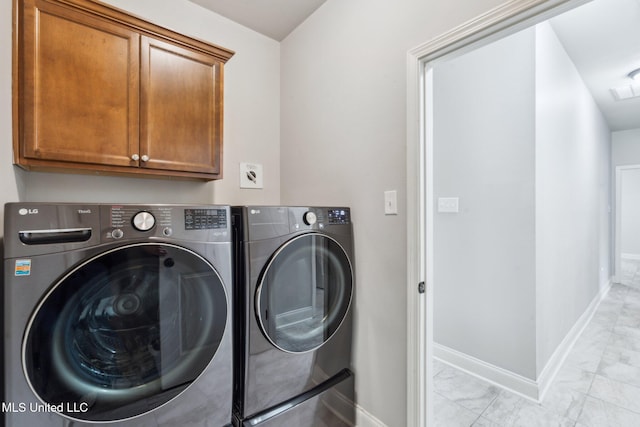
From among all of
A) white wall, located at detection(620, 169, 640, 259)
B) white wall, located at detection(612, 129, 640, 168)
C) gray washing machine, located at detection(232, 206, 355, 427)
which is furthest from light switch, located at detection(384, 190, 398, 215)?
white wall, located at detection(620, 169, 640, 259)

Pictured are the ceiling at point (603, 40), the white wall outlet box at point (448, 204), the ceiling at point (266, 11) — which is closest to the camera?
the ceiling at point (266, 11)

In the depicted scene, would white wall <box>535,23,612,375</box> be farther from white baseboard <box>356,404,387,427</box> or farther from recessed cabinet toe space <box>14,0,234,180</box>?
recessed cabinet toe space <box>14,0,234,180</box>

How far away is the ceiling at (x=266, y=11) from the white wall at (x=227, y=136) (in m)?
0.07

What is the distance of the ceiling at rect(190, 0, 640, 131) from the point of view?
1966 millimetres

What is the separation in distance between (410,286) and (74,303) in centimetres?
131

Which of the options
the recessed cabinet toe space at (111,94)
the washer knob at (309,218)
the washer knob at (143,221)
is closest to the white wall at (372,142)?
the washer knob at (309,218)

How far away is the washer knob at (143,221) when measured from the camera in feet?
3.37

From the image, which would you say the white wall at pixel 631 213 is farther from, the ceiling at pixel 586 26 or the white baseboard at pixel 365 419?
the white baseboard at pixel 365 419

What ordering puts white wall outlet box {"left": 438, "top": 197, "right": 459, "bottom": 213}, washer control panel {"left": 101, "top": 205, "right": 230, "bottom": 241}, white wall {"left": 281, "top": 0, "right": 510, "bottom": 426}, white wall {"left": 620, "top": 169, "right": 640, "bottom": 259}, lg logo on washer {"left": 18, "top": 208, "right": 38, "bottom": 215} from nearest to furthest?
lg logo on washer {"left": 18, "top": 208, "right": 38, "bottom": 215}, washer control panel {"left": 101, "top": 205, "right": 230, "bottom": 241}, white wall {"left": 281, "top": 0, "right": 510, "bottom": 426}, white wall outlet box {"left": 438, "top": 197, "right": 459, "bottom": 213}, white wall {"left": 620, "top": 169, "right": 640, "bottom": 259}

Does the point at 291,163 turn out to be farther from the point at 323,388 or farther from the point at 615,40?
the point at 615,40

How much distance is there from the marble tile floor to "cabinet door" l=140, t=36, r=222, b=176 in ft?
7.01

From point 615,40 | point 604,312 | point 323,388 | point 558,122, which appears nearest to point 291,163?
point 323,388

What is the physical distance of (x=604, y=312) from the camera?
360cm

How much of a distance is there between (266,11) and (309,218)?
5.06 ft
